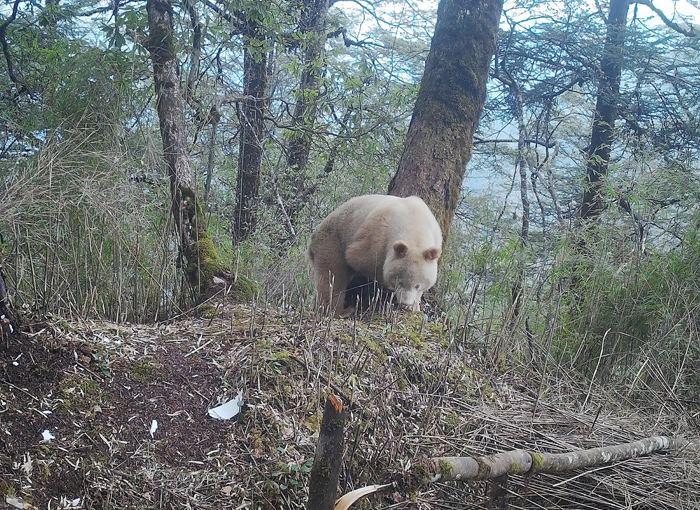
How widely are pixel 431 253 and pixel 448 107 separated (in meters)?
2.23

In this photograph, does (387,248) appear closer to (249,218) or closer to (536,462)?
(536,462)

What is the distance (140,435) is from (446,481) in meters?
1.62

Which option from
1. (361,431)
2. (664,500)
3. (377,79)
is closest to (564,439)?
(664,500)

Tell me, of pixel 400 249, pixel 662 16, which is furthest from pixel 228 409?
pixel 662 16

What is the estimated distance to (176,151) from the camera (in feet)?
20.8

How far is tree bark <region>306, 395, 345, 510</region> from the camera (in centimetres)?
265

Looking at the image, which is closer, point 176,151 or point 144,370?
point 144,370

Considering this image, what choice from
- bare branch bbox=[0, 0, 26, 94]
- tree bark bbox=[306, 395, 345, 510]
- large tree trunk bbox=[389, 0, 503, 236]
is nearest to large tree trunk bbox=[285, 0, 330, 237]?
large tree trunk bbox=[389, 0, 503, 236]

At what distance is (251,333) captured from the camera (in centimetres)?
441

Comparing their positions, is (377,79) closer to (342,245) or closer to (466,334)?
(342,245)

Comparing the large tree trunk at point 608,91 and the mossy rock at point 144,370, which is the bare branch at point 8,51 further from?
the large tree trunk at point 608,91

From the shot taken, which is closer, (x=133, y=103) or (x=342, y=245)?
(x=133, y=103)

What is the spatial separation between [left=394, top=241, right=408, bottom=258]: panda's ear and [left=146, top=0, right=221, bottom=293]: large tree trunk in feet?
5.63

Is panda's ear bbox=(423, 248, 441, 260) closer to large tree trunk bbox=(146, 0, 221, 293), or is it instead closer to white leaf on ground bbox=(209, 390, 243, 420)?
large tree trunk bbox=(146, 0, 221, 293)
